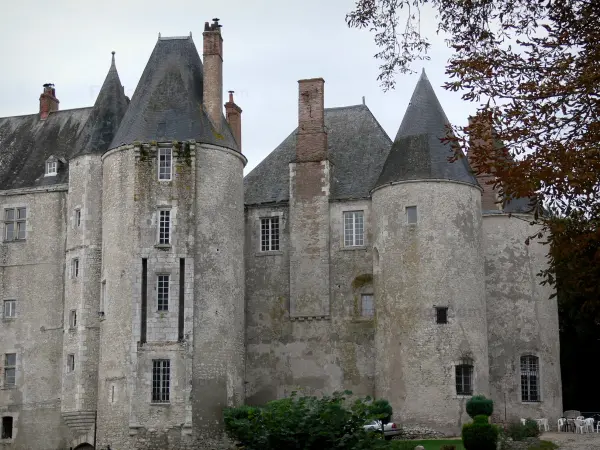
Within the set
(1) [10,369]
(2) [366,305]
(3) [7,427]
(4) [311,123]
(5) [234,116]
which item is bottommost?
(3) [7,427]

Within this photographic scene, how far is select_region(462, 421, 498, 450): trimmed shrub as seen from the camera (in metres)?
29.4

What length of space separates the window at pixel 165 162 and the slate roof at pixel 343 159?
5221mm

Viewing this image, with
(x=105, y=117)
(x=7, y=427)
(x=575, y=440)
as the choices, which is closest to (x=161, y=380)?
(x=7, y=427)

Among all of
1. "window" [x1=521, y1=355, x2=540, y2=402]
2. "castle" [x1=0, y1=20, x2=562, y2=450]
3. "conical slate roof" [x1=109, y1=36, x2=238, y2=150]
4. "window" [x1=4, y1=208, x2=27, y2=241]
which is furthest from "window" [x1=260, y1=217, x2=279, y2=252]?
"window" [x1=521, y1=355, x2=540, y2=402]

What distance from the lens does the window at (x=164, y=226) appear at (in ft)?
122

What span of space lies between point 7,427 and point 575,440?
21.4m

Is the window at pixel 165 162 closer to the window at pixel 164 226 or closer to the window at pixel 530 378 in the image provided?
the window at pixel 164 226

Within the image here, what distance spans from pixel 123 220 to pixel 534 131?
24634 millimetres

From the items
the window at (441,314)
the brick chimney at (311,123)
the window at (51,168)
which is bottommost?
the window at (441,314)

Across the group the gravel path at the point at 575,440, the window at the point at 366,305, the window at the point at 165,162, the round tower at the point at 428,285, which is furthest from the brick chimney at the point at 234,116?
the gravel path at the point at 575,440

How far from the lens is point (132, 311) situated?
36531 mm

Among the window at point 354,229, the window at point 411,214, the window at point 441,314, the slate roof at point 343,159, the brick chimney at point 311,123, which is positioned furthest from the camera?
the slate roof at point 343,159

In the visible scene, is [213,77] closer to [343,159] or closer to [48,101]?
[343,159]

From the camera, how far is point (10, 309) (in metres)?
41.4
